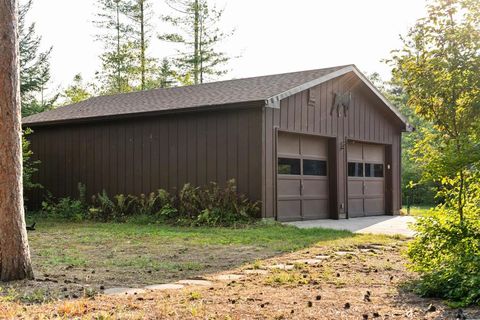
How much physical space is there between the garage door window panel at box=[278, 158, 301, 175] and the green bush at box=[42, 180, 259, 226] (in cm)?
125

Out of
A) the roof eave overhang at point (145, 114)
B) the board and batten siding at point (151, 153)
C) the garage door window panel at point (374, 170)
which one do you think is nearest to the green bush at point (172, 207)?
the board and batten siding at point (151, 153)

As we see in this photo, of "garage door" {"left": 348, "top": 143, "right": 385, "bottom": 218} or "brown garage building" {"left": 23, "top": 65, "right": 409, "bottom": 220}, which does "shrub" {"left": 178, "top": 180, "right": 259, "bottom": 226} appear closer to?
"brown garage building" {"left": 23, "top": 65, "right": 409, "bottom": 220}

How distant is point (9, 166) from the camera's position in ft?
17.1

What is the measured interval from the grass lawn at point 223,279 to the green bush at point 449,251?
205mm

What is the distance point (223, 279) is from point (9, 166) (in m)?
2.29

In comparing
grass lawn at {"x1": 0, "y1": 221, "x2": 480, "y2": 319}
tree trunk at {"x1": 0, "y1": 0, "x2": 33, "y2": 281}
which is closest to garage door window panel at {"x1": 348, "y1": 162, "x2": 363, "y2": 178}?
grass lawn at {"x1": 0, "y1": 221, "x2": 480, "y2": 319}

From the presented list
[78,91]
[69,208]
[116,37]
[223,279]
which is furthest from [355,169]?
[78,91]

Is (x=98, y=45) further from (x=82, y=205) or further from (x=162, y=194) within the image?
(x=162, y=194)

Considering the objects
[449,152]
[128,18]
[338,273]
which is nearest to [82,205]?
[338,273]

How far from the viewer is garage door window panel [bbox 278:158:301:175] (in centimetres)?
1266

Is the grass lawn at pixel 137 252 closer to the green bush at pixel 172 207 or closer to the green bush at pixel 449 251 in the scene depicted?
the green bush at pixel 172 207

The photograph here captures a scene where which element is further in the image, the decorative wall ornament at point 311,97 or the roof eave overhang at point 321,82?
the decorative wall ornament at point 311,97

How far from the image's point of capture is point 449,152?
484cm

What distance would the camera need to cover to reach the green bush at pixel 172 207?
11883 mm
